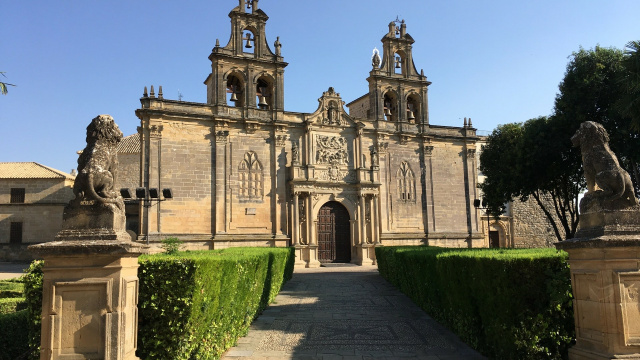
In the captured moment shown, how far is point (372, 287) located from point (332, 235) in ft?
32.7

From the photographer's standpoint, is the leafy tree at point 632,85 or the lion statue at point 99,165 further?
the leafy tree at point 632,85

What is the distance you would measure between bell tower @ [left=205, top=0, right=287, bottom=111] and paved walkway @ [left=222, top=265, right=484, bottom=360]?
13.2 metres

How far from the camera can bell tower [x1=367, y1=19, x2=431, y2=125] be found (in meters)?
27.2

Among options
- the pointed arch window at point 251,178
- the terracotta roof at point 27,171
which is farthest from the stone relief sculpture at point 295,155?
the terracotta roof at point 27,171

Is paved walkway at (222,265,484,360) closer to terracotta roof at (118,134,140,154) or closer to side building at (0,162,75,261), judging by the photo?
side building at (0,162,75,261)

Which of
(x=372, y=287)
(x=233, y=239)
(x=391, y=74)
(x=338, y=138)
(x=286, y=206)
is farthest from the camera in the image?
(x=391, y=74)

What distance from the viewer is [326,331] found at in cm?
885

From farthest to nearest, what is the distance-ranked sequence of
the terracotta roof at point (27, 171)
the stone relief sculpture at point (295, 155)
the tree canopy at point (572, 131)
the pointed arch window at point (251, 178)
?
the terracotta roof at point (27, 171) → the stone relief sculpture at point (295, 155) → the pointed arch window at point (251, 178) → the tree canopy at point (572, 131)

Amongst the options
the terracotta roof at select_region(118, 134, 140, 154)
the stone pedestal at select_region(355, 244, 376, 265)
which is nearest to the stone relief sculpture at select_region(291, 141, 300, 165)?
the stone pedestal at select_region(355, 244, 376, 265)

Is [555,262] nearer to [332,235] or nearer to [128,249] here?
[128,249]

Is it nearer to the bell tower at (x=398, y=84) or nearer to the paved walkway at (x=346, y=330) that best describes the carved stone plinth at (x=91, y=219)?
the paved walkway at (x=346, y=330)

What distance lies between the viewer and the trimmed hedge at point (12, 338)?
6.31m

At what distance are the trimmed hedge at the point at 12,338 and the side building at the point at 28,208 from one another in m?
28.3

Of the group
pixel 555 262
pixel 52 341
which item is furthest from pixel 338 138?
pixel 52 341
